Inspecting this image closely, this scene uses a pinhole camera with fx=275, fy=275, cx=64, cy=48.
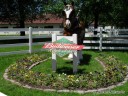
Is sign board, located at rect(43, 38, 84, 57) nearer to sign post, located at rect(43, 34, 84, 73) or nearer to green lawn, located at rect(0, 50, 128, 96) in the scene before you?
sign post, located at rect(43, 34, 84, 73)

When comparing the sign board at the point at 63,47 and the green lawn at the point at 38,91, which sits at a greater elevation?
the sign board at the point at 63,47

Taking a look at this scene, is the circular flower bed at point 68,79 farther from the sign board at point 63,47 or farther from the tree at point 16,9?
the tree at point 16,9

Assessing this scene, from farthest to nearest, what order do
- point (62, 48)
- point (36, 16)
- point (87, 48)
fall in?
1. point (36, 16)
2. point (87, 48)
3. point (62, 48)

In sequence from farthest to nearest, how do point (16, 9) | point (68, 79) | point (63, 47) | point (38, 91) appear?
point (16, 9), point (63, 47), point (68, 79), point (38, 91)

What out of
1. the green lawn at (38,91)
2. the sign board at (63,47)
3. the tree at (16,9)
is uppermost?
the tree at (16,9)

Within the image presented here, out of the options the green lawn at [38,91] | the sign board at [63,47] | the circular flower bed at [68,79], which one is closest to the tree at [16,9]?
the green lawn at [38,91]

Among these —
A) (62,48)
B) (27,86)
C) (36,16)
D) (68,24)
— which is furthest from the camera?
(36,16)

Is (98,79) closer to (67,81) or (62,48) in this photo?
(67,81)

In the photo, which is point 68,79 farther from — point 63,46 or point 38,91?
point 63,46

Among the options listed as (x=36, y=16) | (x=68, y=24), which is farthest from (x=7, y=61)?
(x=36, y=16)

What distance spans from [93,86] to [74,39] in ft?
8.27

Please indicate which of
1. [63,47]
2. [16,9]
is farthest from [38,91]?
[16,9]

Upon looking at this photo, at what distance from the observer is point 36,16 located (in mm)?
34781

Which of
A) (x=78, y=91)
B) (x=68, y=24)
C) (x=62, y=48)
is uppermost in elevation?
(x=68, y=24)
